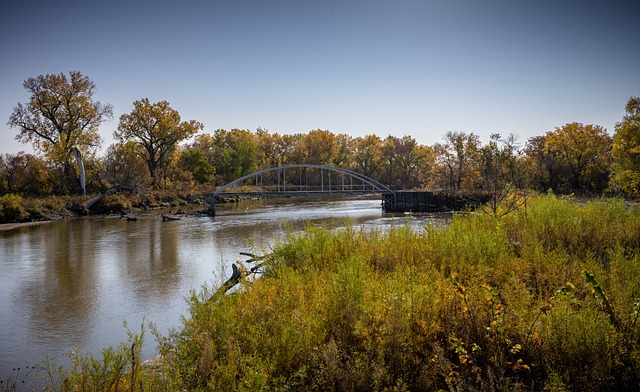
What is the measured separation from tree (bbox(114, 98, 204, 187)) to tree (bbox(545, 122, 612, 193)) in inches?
1757

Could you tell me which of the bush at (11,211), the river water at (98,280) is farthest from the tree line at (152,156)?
the river water at (98,280)

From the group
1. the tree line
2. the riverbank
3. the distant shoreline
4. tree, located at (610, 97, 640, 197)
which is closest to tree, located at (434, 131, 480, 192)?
the tree line

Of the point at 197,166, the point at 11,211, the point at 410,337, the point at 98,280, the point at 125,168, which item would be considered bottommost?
the point at 98,280

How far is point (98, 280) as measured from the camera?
13.7 meters

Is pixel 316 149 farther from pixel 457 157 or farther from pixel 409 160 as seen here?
pixel 457 157

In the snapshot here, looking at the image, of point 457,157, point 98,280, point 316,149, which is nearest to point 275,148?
point 316,149

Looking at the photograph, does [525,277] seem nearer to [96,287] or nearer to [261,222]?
[96,287]

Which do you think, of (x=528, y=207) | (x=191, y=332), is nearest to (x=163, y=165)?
(x=528, y=207)

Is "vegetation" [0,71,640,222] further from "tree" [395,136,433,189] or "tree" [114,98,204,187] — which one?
"tree" [395,136,433,189]

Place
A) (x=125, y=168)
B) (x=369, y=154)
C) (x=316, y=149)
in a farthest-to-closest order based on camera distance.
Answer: (x=369, y=154) < (x=316, y=149) < (x=125, y=168)

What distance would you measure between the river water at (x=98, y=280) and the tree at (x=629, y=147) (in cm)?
1692

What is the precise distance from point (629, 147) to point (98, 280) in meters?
27.6

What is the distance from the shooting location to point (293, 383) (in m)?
4.29

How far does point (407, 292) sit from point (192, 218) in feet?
104
